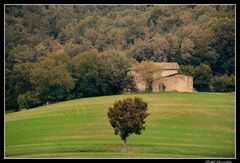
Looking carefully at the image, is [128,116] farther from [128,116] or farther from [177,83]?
[177,83]

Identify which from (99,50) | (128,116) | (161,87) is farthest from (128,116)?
(99,50)

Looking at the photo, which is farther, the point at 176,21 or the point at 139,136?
the point at 176,21

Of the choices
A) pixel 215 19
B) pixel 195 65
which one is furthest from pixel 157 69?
pixel 215 19

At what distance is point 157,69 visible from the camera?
64.8 metres

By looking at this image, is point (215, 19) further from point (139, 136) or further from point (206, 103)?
point (139, 136)

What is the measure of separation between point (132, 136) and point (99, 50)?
26200mm

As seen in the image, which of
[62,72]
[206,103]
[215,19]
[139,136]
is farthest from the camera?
[215,19]

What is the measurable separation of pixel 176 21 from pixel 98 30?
12949 millimetres

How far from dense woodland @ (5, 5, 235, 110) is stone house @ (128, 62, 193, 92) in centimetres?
87

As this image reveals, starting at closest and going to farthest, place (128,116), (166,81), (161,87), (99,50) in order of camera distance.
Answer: (128,116), (161,87), (166,81), (99,50)

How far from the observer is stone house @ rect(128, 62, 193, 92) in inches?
2454

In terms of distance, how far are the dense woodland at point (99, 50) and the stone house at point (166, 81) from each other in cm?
87

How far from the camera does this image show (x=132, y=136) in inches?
1891

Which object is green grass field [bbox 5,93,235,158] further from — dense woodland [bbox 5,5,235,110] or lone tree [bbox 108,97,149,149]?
dense woodland [bbox 5,5,235,110]
